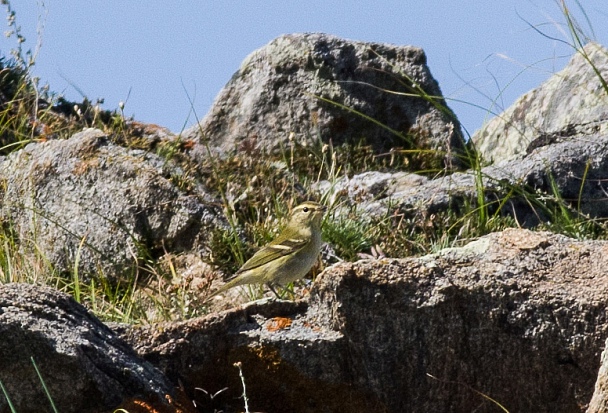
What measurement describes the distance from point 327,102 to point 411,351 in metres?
6.76

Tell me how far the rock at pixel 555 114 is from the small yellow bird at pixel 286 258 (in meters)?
2.95

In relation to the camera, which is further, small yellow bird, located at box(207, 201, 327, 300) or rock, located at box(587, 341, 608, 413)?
small yellow bird, located at box(207, 201, 327, 300)

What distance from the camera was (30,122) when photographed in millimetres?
10203

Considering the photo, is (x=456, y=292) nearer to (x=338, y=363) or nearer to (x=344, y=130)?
(x=338, y=363)

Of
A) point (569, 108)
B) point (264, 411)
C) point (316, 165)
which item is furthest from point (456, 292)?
point (569, 108)

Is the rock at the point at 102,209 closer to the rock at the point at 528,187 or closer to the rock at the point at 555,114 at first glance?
the rock at the point at 528,187

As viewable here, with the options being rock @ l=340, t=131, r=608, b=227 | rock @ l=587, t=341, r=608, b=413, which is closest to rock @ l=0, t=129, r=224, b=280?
rock @ l=340, t=131, r=608, b=227

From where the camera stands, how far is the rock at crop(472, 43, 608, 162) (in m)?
10.1

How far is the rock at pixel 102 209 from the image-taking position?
8070 mm

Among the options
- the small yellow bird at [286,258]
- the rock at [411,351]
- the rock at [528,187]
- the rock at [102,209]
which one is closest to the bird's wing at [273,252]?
the small yellow bird at [286,258]

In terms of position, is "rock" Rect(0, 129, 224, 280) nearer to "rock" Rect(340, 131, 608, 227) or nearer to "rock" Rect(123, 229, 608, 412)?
"rock" Rect(340, 131, 608, 227)

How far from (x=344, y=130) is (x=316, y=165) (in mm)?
703

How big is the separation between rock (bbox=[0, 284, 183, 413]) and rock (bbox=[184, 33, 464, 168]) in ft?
22.1

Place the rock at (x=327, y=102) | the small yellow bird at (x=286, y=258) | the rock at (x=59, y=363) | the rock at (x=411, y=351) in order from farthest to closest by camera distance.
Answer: the rock at (x=327, y=102)
the small yellow bird at (x=286, y=258)
the rock at (x=411, y=351)
the rock at (x=59, y=363)
